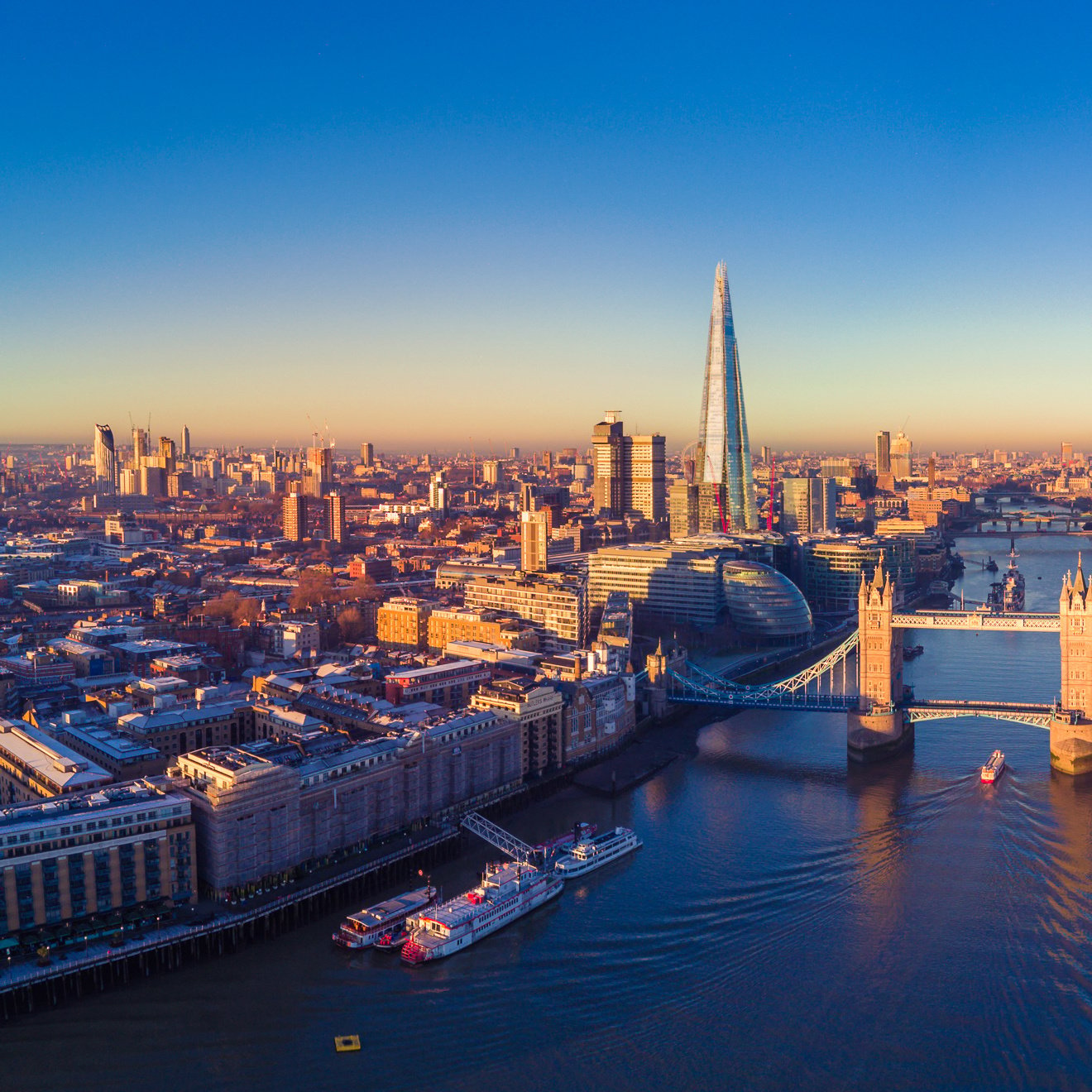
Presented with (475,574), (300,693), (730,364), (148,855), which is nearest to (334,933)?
(148,855)

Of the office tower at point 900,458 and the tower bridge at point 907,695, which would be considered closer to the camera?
the tower bridge at point 907,695

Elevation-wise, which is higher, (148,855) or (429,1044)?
(148,855)

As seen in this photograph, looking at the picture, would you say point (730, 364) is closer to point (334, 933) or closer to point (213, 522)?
point (213, 522)

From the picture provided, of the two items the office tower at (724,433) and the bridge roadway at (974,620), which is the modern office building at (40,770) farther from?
the office tower at (724,433)

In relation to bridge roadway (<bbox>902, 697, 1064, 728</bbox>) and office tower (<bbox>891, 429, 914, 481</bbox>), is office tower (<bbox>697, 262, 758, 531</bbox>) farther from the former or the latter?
office tower (<bbox>891, 429, 914, 481</bbox>)

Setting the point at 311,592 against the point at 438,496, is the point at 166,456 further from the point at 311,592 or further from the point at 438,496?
the point at 311,592

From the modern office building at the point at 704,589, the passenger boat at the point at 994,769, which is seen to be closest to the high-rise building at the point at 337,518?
the modern office building at the point at 704,589
